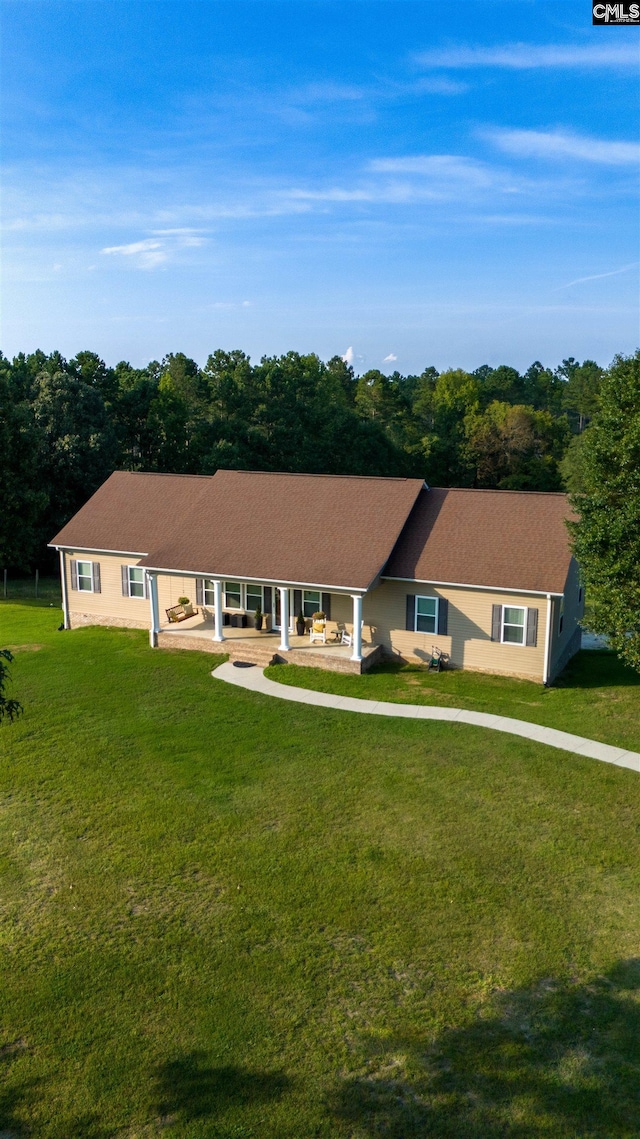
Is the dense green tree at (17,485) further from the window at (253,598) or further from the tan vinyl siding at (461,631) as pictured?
the tan vinyl siding at (461,631)

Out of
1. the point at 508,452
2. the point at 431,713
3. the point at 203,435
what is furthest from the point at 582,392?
the point at 431,713

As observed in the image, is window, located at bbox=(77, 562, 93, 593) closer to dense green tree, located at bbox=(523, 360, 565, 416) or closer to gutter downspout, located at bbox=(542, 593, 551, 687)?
gutter downspout, located at bbox=(542, 593, 551, 687)

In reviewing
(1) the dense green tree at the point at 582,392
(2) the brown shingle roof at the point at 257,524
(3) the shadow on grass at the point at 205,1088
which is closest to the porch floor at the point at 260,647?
(2) the brown shingle roof at the point at 257,524

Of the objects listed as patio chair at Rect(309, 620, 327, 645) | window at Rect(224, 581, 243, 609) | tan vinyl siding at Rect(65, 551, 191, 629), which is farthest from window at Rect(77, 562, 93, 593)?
patio chair at Rect(309, 620, 327, 645)

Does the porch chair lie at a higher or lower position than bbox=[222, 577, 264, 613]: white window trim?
lower

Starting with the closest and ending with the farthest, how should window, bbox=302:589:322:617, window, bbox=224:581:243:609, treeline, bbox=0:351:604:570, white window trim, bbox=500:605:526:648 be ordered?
white window trim, bbox=500:605:526:648 → window, bbox=302:589:322:617 → window, bbox=224:581:243:609 → treeline, bbox=0:351:604:570
